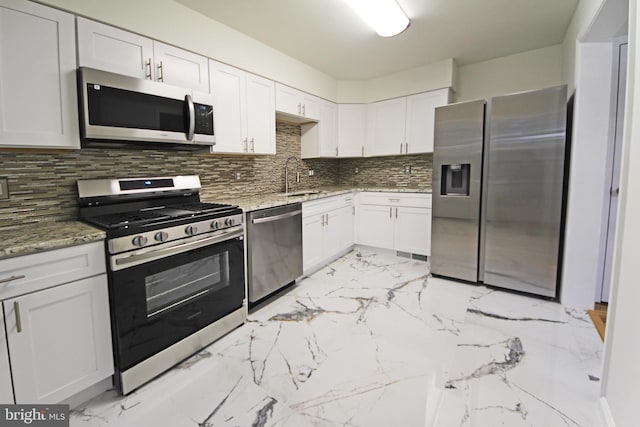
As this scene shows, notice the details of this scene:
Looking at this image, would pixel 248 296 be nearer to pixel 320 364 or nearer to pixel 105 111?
pixel 320 364

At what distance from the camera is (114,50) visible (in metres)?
1.89

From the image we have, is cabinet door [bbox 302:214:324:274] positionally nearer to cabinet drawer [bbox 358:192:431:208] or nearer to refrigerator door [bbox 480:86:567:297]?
cabinet drawer [bbox 358:192:431:208]

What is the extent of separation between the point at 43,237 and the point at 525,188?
3.45 meters

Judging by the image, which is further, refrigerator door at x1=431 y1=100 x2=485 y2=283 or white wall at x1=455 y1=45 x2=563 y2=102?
white wall at x1=455 y1=45 x2=563 y2=102

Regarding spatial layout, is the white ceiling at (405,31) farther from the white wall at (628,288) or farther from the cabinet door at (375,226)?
the cabinet door at (375,226)

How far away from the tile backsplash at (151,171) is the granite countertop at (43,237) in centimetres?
15

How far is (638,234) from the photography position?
3.85ft

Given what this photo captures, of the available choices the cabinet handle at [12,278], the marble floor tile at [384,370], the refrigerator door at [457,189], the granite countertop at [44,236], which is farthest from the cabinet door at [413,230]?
the cabinet handle at [12,278]

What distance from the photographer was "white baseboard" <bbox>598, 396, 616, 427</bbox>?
131 centimetres

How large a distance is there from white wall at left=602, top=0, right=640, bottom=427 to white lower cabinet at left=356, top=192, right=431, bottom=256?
7.55ft

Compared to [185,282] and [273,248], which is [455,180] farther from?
[185,282]

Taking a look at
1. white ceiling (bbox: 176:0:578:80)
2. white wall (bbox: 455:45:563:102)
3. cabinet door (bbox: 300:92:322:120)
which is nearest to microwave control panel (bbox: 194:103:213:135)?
white ceiling (bbox: 176:0:578:80)

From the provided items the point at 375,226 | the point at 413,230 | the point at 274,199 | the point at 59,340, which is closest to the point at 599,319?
the point at 413,230

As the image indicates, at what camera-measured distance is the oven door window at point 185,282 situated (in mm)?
1739
